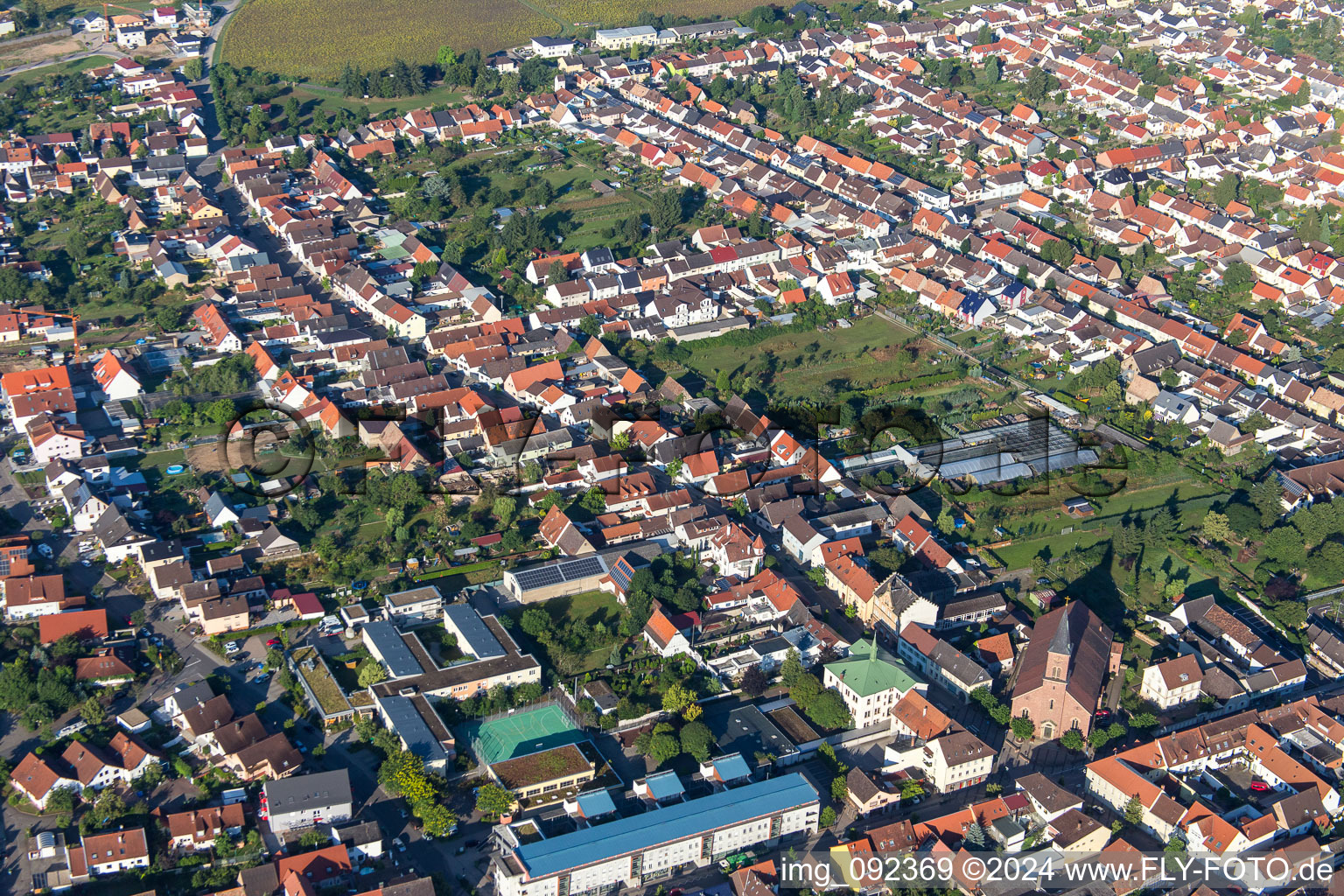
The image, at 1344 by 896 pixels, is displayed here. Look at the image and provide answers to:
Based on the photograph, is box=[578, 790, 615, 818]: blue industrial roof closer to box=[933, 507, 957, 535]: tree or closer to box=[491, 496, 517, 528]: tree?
box=[491, 496, 517, 528]: tree

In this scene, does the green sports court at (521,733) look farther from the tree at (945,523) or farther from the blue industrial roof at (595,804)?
the tree at (945,523)

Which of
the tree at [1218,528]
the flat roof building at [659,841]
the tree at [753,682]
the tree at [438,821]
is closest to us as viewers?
the flat roof building at [659,841]

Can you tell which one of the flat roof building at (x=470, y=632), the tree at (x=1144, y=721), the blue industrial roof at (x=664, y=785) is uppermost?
the blue industrial roof at (x=664, y=785)

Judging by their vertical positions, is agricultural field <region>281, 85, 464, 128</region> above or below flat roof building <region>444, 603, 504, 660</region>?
above

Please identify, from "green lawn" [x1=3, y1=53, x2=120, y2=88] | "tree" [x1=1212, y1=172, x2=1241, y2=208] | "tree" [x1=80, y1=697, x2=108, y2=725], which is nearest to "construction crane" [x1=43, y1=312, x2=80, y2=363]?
"tree" [x1=80, y1=697, x2=108, y2=725]

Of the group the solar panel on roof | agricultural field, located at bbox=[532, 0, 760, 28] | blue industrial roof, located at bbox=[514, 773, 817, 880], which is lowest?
the solar panel on roof

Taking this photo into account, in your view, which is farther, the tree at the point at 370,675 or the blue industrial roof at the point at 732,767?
the tree at the point at 370,675

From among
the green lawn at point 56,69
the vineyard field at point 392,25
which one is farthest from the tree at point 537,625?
the green lawn at point 56,69
